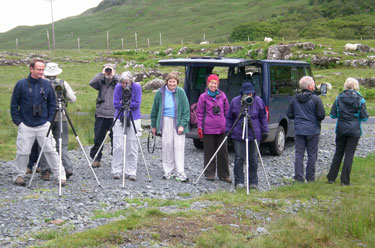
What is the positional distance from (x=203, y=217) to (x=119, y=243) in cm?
143

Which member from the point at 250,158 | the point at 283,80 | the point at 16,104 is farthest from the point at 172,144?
the point at 283,80

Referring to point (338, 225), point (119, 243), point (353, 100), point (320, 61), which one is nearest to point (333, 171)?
point (353, 100)

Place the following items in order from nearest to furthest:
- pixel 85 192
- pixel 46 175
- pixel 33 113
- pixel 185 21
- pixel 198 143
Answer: pixel 85 192 → pixel 33 113 → pixel 46 175 → pixel 198 143 → pixel 185 21

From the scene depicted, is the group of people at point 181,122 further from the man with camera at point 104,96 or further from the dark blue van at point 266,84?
the dark blue van at point 266,84

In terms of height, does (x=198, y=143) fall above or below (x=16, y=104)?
below

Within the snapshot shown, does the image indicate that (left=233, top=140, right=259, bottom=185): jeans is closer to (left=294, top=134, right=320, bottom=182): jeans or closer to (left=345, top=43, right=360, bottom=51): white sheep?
(left=294, top=134, right=320, bottom=182): jeans

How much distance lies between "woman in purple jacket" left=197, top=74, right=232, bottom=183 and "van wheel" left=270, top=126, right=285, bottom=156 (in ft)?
9.88

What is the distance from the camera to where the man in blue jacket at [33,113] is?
840 centimetres

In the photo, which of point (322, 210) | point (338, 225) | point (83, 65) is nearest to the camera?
point (338, 225)

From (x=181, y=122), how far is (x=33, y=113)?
2676 millimetres

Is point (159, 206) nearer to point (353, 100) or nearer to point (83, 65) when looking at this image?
point (353, 100)

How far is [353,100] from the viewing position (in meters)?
8.70

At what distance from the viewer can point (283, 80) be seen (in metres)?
12.3

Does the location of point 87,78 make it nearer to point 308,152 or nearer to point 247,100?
point 308,152
